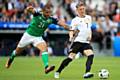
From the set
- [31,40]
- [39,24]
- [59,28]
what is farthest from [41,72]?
[59,28]

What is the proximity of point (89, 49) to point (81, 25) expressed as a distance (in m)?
0.75

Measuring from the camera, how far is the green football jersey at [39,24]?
619 inches

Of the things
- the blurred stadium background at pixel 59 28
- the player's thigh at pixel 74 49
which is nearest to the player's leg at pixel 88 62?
the player's thigh at pixel 74 49

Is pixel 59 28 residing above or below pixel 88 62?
below

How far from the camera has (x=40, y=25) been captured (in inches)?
626

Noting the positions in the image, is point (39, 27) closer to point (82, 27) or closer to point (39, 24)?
point (39, 24)

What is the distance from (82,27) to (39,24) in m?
1.85

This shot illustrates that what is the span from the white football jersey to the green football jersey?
129 cm

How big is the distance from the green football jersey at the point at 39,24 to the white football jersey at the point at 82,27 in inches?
50.8

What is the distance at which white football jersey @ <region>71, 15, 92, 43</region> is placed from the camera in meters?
14.5

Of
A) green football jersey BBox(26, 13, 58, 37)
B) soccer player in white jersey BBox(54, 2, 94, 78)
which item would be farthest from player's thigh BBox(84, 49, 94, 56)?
green football jersey BBox(26, 13, 58, 37)

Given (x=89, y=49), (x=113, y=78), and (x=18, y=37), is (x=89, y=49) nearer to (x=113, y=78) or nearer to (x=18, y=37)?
(x=113, y=78)

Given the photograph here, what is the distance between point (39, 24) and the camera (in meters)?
15.9

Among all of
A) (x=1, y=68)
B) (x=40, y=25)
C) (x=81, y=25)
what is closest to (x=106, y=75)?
(x=81, y=25)
